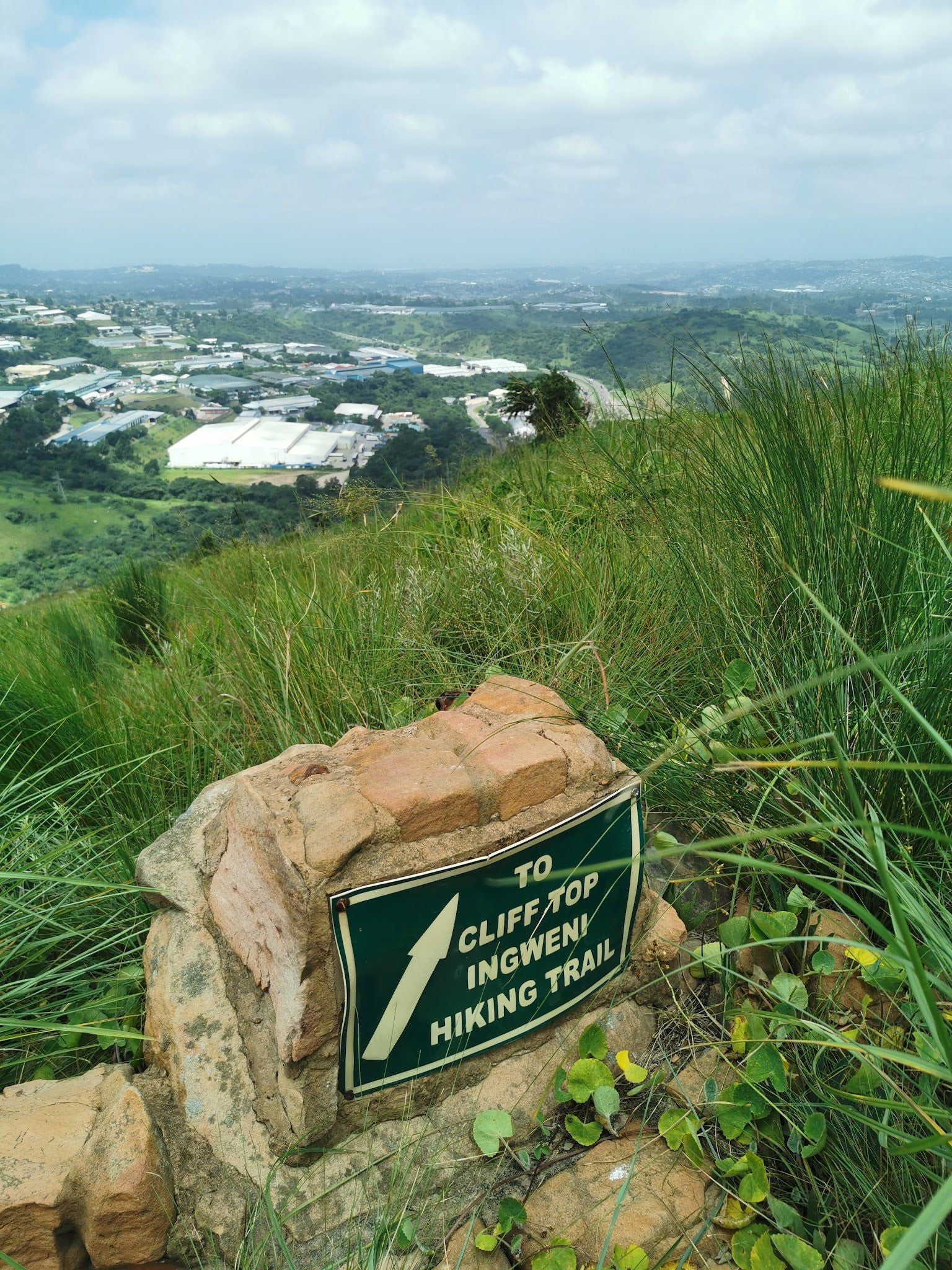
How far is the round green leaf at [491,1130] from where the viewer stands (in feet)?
4.46

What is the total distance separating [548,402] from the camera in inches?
296

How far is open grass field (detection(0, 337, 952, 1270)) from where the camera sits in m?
1.16

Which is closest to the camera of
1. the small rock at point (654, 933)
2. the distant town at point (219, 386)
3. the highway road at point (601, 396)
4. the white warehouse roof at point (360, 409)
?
the small rock at point (654, 933)

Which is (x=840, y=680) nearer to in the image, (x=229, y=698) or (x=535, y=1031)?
(x=535, y=1031)

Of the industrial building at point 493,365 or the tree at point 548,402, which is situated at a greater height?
the industrial building at point 493,365

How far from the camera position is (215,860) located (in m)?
1.73

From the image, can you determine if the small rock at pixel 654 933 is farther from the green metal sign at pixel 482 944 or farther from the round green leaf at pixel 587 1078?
the round green leaf at pixel 587 1078

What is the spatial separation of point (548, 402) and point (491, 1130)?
6.92 m

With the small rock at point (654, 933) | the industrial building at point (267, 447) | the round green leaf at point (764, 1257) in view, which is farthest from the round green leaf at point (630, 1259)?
the industrial building at point (267, 447)

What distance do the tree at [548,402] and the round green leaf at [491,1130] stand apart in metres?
3.61

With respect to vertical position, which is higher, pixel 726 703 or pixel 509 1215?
pixel 726 703

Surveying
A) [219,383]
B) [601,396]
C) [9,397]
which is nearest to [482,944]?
[601,396]

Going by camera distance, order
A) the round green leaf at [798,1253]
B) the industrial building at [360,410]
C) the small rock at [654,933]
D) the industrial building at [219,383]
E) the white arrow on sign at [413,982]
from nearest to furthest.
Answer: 1. the round green leaf at [798,1253]
2. the white arrow on sign at [413,982]
3. the small rock at [654,933]
4. the industrial building at [360,410]
5. the industrial building at [219,383]

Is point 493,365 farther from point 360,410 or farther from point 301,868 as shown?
point 301,868
